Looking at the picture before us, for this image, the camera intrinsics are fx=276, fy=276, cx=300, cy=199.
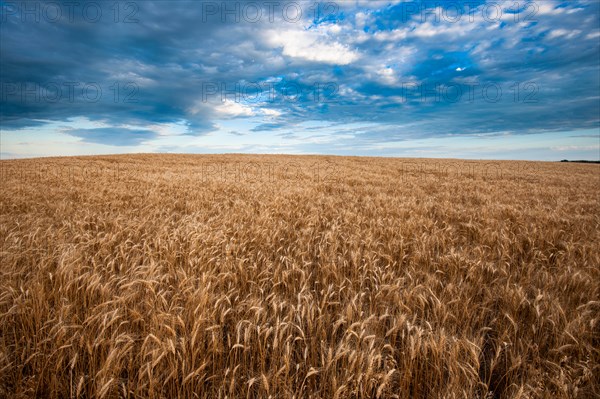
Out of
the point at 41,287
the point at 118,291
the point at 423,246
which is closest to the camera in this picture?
the point at 41,287

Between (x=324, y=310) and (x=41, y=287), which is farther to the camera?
(x=324, y=310)

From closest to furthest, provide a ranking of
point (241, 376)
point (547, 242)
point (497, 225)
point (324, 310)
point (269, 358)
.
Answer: point (241, 376) → point (269, 358) → point (324, 310) → point (547, 242) → point (497, 225)

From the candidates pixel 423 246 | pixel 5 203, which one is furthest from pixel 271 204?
pixel 5 203

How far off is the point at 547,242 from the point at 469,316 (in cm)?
406

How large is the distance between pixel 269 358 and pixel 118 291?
77.5 inches

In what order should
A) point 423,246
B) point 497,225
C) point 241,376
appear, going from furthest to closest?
point 497,225 → point 423,246 → point 241,376

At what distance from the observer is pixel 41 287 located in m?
2.71

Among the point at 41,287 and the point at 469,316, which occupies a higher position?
the point at 41,287

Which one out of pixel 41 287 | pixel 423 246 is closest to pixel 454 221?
pixel 423 246

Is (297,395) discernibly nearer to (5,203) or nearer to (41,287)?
(41,287)

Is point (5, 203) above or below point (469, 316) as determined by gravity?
above

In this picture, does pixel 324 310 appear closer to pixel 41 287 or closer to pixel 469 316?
pixel 469 316

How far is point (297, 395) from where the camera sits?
6.55 ft

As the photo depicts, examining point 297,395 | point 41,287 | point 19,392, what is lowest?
point 297,395
